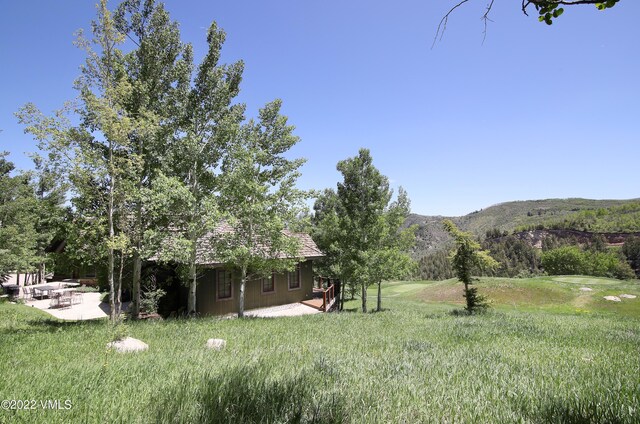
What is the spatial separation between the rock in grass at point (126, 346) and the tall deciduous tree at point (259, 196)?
6057 millimetres

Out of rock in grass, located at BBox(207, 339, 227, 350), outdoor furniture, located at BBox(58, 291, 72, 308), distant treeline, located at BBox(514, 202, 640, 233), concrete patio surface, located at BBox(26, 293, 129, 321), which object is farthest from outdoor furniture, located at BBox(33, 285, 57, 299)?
distant treeline, located at BBox(514, 202, 640, 233)

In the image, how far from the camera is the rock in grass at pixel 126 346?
20.7 ft

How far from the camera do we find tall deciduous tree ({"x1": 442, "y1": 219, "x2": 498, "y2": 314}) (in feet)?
55.0

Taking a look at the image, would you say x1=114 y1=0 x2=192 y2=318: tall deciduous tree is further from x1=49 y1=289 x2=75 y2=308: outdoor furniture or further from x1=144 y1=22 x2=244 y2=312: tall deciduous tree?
x1=49 y1=289 x2=75 y2=308: outdoor furniture

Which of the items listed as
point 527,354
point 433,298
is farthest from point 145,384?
point 433,298

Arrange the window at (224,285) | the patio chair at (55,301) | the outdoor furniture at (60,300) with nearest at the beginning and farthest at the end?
the window at (224,285), the patio chair at (55,301), the outdoor furniture at (60,300)

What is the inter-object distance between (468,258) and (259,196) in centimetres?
1156

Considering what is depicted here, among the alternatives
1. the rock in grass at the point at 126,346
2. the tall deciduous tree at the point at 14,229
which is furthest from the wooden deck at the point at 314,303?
the tall deciduous tree at the point at 14,229

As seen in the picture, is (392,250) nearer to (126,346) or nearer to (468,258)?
(468,258)

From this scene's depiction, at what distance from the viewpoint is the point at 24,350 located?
6.52m

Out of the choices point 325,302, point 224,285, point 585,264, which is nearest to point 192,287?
point 224,285

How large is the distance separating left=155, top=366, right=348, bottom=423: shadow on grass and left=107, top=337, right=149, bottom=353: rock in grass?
3.15m

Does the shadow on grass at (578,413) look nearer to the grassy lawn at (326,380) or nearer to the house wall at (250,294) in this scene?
the grassy lawn at (326,380)

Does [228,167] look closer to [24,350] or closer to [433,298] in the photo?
[24,350]
